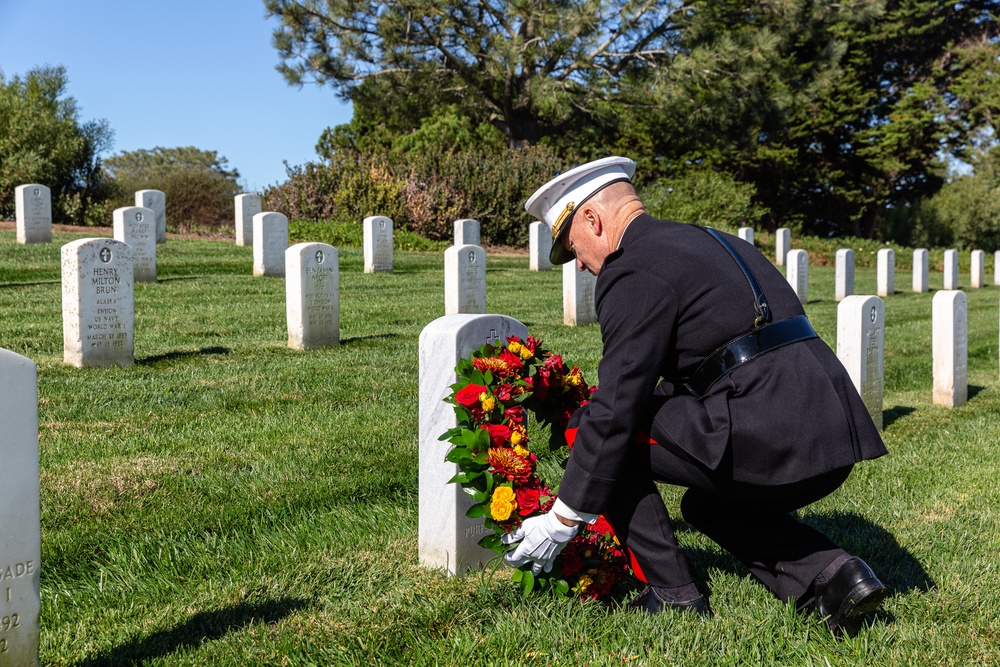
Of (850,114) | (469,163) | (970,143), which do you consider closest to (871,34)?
(850,114)

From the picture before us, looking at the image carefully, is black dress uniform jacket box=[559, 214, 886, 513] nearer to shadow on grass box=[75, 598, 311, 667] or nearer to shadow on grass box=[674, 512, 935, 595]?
shadow on grass box=[674, 512, 935, 595]

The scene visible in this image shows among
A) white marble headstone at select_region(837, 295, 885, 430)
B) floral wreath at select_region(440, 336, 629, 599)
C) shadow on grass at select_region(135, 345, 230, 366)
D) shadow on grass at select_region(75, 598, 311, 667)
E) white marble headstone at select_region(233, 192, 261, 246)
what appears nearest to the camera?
shadow on grass at select_region(75, 598, 311, 667)

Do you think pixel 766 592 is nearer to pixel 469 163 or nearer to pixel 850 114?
pixel 469 163

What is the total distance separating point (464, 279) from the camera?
10.4m

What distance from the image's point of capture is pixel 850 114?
122 ft

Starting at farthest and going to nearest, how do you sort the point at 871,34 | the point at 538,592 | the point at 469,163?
the point at 871,34 < the point at 469,163 < the point at 538,592

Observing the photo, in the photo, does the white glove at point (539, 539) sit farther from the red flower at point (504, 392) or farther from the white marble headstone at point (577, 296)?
the white marble headstone at point (577, 296)

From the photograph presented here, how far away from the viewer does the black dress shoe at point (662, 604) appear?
3.12m

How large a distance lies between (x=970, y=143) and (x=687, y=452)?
4046cm

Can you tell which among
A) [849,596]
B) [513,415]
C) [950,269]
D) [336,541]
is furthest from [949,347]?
[950,269]

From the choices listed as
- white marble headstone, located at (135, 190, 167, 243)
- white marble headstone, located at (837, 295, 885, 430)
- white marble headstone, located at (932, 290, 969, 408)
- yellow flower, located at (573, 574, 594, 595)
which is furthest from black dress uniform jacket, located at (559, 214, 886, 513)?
white marble headstone, located at (135, 190, 167, 243)

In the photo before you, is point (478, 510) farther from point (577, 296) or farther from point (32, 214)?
point (32, 214)

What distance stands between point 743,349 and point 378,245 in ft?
44.9

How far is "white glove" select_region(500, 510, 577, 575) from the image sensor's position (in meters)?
2.96
